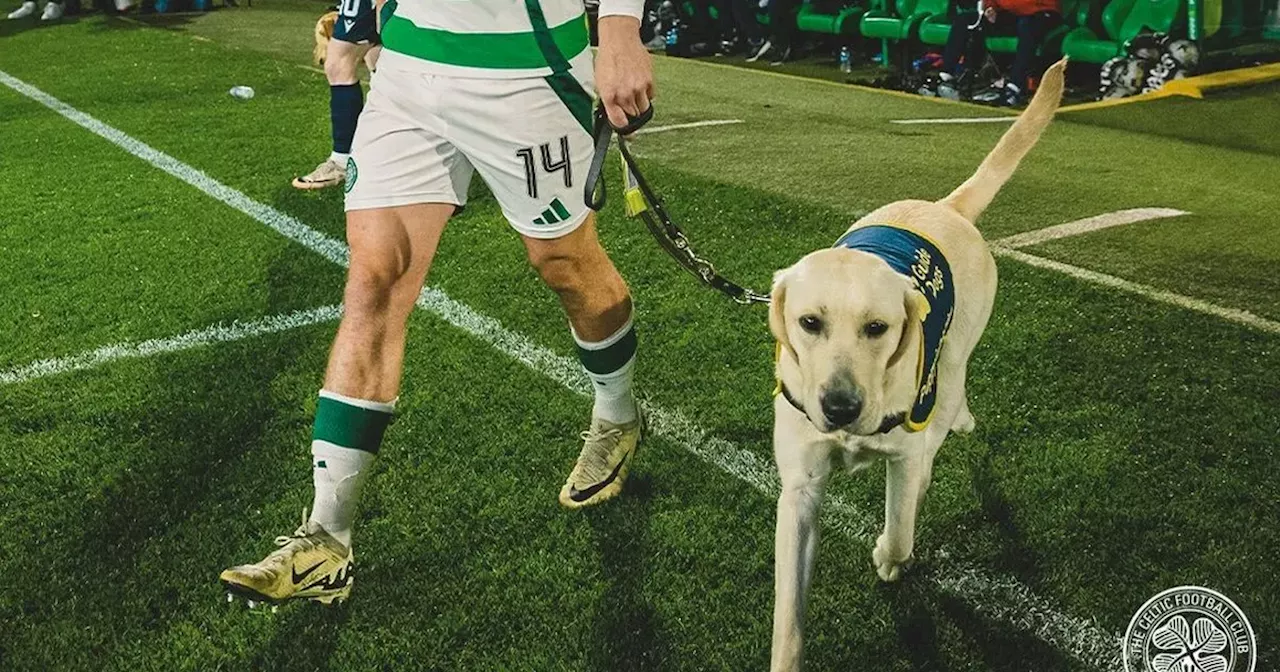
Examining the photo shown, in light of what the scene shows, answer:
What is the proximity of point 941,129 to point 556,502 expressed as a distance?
6268mm

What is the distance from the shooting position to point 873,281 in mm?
2055

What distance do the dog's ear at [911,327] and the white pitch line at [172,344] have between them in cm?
283

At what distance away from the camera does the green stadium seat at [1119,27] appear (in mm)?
9719

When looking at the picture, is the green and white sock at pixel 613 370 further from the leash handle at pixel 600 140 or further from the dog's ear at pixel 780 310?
the dog's ear at pixel 780 310

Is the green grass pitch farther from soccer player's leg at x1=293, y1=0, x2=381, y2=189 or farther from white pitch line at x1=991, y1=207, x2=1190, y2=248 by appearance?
soccer player's leg at x1=293, y1=0, x2=381, y2=189

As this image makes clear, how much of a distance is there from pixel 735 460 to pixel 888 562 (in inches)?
27.3

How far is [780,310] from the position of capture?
216 centimetres

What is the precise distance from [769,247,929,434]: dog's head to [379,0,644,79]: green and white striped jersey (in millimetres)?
812

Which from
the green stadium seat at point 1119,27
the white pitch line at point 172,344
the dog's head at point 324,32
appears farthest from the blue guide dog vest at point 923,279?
the green stadium seat at point 1119,27

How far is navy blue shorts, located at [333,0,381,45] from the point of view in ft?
18.7

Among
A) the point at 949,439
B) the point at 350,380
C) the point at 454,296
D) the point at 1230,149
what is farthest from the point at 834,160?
the point at 350,380

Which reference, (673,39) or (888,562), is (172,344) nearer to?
(888,562)

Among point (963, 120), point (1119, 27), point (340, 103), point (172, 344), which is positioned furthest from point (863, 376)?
point (1119, 27)

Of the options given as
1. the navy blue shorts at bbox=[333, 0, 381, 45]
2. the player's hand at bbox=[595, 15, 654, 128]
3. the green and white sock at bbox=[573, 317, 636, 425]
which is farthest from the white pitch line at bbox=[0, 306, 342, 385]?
the player's hand at bbox=[595, 15, 654, 128]
